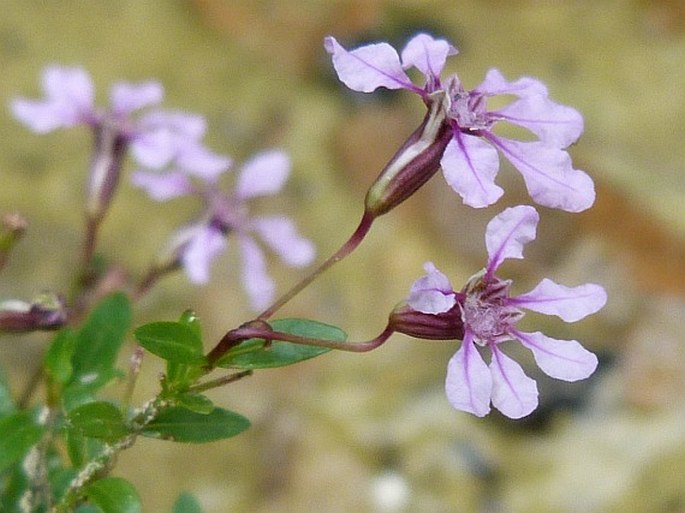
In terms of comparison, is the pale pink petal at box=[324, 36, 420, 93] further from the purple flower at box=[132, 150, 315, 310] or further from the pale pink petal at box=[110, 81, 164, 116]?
the pale pink petal at box=[110, 81, 164, 116]

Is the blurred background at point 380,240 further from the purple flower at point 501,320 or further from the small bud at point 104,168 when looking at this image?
the purple flower at point 501,320

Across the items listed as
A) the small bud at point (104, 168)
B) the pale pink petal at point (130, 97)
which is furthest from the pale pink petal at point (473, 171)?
the pale pink petal at point (130, 97)

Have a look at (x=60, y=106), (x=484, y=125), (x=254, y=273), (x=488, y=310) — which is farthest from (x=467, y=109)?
(x=60, y=106)

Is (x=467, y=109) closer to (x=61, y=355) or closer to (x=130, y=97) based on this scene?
(x=61, y=355)

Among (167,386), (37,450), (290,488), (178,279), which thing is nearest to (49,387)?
(37,450)

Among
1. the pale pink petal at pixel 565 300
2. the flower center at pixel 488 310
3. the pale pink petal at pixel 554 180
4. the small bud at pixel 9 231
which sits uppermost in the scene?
the pale pink petal at pixel 554 180

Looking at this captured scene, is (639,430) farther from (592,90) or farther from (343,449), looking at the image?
(592,90)
